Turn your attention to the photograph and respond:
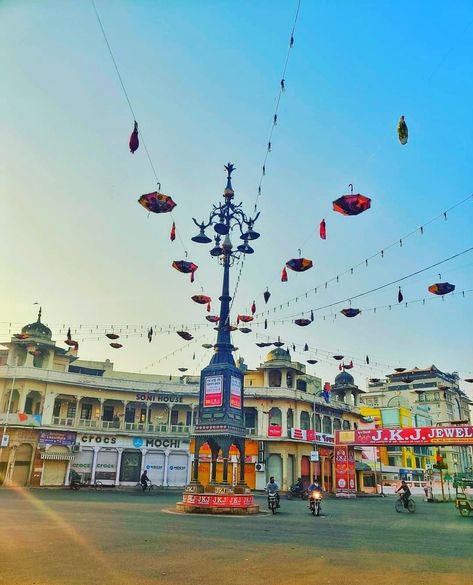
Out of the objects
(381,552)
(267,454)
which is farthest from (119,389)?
(381,552)

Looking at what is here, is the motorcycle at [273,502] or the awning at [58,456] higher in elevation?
the awning at [58,456]

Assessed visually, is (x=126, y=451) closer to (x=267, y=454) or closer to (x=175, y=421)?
(x=175, y=421)

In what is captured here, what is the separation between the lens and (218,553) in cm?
917

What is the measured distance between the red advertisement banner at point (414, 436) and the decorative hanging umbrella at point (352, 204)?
2509 centimetres

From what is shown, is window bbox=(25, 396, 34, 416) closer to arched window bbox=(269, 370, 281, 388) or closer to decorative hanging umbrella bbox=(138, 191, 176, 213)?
arched window bbox=(269, 370, 281, 388)

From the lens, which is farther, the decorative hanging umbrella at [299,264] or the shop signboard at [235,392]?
the shop signboard at [235,392]

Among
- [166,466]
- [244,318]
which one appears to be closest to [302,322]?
[244,318]

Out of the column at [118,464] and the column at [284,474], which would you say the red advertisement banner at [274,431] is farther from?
the column at [118,464]

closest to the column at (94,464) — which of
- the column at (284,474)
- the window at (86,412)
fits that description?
the window at (86,412)

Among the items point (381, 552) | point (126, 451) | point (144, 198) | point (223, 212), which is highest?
point (223, 212)

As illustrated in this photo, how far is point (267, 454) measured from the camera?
42531 millimetres

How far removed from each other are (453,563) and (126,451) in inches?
1444

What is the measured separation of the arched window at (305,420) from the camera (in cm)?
4555

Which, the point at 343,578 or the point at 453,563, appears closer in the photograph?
the point at 343,578
